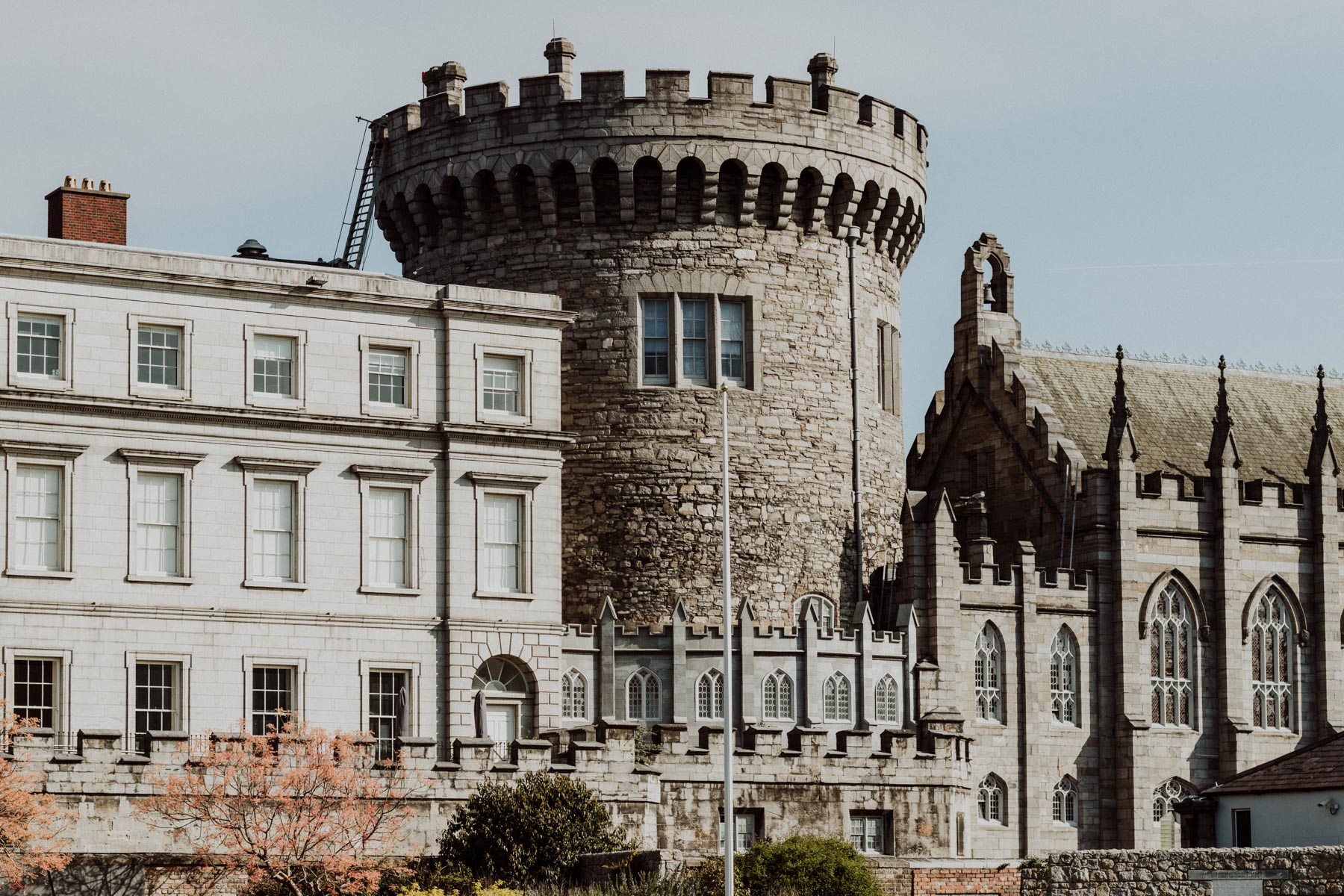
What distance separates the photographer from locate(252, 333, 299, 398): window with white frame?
1996 inches

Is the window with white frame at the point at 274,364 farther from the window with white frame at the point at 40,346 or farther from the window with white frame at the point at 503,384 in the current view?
the window with white frame at the point at 503,384

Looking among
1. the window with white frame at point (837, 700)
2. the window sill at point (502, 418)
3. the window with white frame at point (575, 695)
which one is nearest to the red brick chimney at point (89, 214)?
the window sill at point (502, 418)

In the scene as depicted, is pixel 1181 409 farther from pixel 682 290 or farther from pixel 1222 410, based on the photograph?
pixel 682 290

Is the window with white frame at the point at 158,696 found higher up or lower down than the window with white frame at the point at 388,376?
lower down

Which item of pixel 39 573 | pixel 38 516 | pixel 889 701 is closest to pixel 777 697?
pixel 889 701

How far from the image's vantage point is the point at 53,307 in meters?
48.7

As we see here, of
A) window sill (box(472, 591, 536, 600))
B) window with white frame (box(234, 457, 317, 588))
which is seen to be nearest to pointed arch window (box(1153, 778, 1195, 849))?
window sill (box(472, 591, 536, 600))

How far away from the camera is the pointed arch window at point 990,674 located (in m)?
59.8

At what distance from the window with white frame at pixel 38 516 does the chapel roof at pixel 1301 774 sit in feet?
79.3

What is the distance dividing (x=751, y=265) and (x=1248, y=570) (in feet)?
52.0

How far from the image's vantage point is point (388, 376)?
5200 cm

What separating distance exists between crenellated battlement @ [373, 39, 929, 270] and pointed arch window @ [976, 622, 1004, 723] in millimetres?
10038

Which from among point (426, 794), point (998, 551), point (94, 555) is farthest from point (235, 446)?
point (998, 551)

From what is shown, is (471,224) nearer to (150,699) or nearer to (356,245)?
(356,245)
